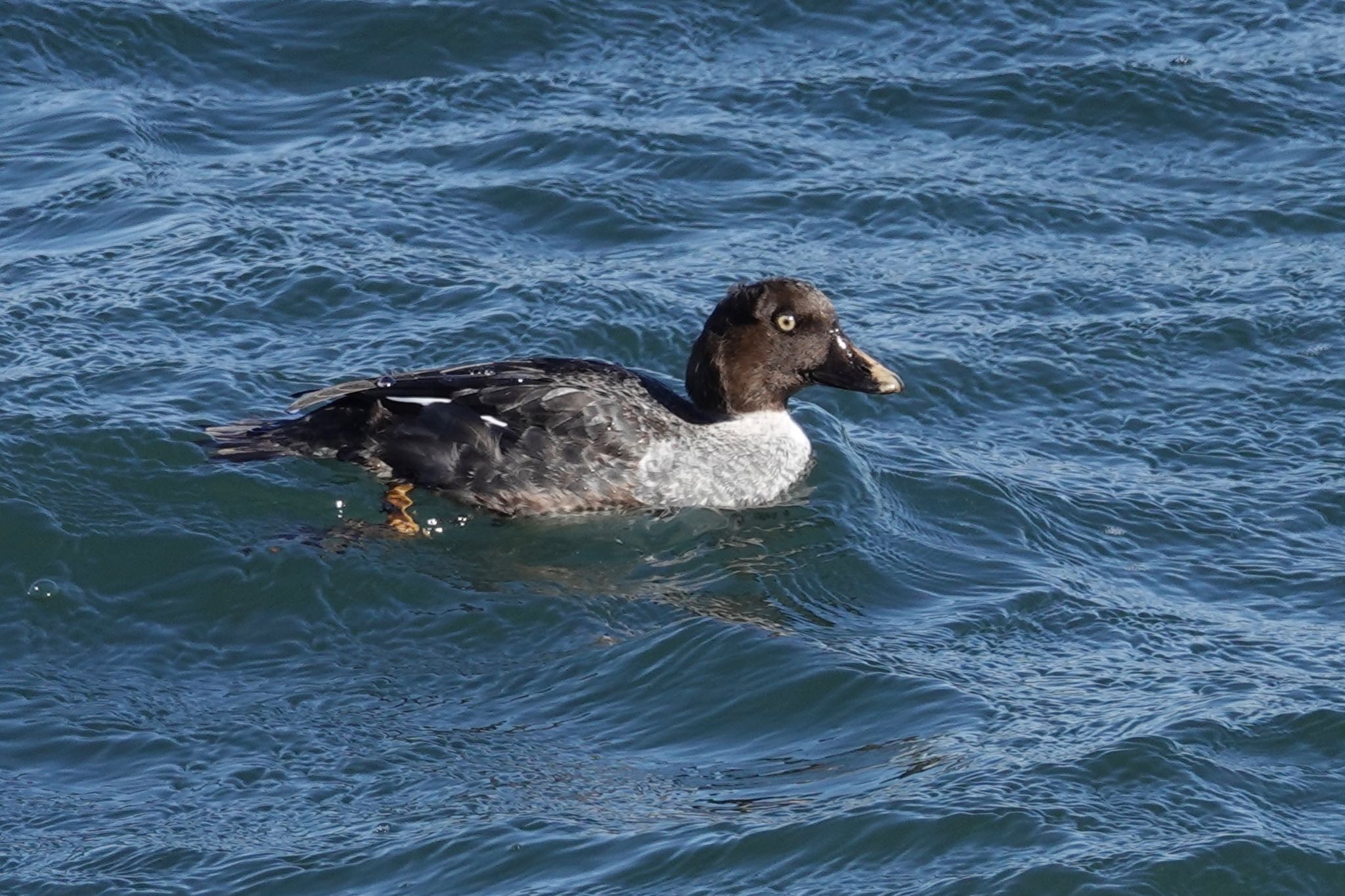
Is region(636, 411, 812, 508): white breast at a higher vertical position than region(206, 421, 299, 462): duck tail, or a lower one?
lower

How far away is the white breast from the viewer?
1091 cm

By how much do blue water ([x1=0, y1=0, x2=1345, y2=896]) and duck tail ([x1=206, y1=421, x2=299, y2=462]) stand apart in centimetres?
12

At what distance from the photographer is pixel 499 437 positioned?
1074 cm

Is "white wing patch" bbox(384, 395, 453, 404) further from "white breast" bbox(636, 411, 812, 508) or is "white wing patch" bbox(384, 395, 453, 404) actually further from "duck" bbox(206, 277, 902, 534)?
"white breast" bbox(636, 411, 812, 508)

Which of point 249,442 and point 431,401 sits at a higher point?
point 431,401

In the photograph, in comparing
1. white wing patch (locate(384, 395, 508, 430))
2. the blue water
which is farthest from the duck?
the blue water

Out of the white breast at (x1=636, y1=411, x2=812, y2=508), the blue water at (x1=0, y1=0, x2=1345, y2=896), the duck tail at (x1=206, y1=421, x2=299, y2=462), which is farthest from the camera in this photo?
the white breast at (x1=636, y1=411, x2=812, y2=508)

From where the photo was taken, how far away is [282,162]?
1402 centimetres

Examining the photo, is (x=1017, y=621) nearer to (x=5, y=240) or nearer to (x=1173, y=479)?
(x=1173, y=479)

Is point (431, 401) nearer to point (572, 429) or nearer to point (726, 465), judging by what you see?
point (572, 429)

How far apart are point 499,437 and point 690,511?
108cm

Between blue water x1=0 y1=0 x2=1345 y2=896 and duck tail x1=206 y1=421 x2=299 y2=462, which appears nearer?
blue water x1=0 y1=0 x2=1345 y2=896

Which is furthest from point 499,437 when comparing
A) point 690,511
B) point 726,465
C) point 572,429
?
point 726,465

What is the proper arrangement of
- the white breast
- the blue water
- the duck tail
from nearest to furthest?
the blue water < the duck tail < the white breast
